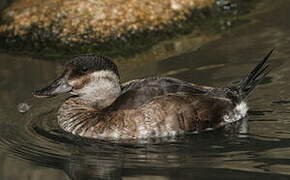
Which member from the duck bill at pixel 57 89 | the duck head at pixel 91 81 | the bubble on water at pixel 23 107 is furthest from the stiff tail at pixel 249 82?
the bubble on water at pixel 23 107

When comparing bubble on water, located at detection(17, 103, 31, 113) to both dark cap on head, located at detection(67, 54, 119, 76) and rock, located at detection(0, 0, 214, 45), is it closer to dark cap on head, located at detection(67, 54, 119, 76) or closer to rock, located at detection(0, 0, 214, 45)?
dark cap on head, located at detection(67, 54, 119, 76)

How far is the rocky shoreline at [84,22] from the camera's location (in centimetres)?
948

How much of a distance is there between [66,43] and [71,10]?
1.59 feet

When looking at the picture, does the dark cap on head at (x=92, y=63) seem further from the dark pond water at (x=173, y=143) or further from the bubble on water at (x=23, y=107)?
the bubble on water at (x=23, y=107)

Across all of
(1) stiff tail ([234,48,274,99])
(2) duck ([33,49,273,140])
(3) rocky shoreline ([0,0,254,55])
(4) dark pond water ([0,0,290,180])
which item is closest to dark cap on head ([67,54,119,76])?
(2) duck ([33,49,273,140])

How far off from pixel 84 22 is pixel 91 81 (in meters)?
2.76

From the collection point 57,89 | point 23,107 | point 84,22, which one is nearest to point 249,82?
point 57,89

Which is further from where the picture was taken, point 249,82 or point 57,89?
point 249,82

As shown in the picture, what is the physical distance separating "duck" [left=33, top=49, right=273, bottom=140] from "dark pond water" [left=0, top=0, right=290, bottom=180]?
143 millimetres

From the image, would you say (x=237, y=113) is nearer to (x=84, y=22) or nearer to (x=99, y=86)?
(x=99, y=86)

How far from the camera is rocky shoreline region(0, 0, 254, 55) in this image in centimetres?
948

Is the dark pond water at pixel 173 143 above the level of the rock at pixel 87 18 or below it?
below

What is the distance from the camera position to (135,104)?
21.9 feet

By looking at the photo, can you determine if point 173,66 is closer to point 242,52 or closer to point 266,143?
point 242,52
